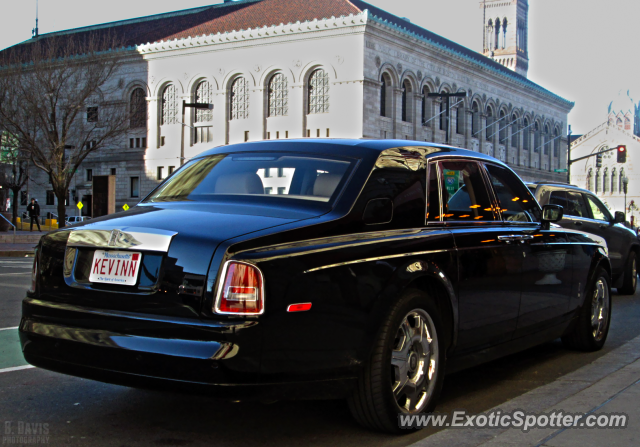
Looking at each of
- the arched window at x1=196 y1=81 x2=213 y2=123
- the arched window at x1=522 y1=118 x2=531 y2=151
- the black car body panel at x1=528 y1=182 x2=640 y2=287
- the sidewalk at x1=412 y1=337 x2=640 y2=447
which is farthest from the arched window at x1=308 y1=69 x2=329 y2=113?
the sidewalk at x1=412 y1=337 x2=640 y2=447

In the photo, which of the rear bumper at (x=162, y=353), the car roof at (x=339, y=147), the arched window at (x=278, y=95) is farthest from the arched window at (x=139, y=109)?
the rear bumper at (x=162, y=353)

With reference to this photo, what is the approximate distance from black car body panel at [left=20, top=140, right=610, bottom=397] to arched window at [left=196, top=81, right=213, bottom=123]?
2293 inches

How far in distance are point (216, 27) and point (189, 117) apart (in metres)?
7.59

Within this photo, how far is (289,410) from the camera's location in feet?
15.2

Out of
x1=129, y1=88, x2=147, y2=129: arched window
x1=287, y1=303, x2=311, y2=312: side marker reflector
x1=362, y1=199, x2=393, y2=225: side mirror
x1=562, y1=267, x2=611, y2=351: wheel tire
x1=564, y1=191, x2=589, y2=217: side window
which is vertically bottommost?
x1=562, y1=267, x2=611, y2=351: wheel tire

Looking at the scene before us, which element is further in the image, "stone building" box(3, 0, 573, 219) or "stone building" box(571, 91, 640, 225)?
"stone building" box(571, 91, 640, 225)

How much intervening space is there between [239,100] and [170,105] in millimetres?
7148

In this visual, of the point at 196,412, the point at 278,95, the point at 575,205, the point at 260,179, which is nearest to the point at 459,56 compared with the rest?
the point at 278,95

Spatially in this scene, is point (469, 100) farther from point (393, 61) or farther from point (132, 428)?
point (132, 428)

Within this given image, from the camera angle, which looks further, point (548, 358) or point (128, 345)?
point (548, 358)

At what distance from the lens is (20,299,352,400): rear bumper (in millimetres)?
Answer: 3412

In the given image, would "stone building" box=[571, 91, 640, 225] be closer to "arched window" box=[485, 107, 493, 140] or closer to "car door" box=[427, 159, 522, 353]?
"arched window" box=[485, 107, 493, 140]

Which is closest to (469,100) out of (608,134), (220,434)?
(608,134)

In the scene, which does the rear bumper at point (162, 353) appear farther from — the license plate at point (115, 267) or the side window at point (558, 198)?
the side window at point (558, 198)
